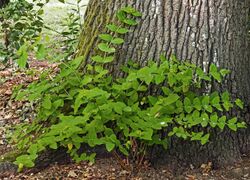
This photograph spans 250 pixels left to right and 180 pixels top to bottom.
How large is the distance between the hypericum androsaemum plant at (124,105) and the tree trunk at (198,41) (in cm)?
9

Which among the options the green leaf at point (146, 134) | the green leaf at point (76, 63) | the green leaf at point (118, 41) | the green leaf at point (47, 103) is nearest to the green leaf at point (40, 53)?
the green leaf at point (76, 63)

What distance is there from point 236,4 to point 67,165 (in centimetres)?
161

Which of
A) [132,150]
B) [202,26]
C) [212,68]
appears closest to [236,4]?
[202,26]

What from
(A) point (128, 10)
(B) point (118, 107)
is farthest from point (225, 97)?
(A) point (128, 10)

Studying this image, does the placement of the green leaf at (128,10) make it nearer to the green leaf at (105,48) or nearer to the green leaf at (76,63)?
the green leaf at (105,48)

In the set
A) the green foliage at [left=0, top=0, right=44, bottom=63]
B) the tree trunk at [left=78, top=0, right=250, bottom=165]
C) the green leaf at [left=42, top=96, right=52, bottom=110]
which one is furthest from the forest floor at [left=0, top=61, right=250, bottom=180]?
the green foliage at [left=0, top=0, right=44, bottom=63]

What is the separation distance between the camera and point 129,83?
2.98 m

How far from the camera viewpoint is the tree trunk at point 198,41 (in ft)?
10.5

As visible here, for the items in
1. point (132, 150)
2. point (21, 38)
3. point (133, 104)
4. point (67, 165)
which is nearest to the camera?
point (133, 104)

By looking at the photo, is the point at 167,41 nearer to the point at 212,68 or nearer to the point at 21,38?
the point at 212,68

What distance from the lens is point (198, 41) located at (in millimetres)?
3199

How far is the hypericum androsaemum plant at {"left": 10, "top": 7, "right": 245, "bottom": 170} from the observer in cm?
282

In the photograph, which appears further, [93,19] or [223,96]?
[93,19]

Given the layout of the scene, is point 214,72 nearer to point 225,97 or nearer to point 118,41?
point 225,97
